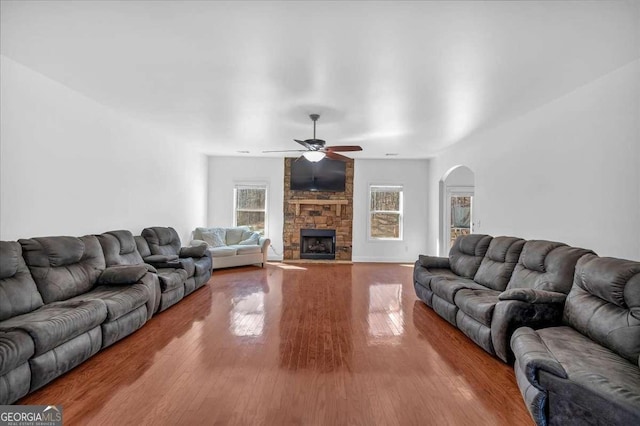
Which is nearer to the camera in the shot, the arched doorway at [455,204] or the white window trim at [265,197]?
the arched doorway at [455,204]

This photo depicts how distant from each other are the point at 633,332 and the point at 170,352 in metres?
3.63

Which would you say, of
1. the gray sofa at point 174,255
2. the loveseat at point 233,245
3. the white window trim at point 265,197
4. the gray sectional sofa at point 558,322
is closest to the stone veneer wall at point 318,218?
the white window trim at point 265,197

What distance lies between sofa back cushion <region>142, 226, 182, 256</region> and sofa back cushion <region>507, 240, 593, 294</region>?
510cm

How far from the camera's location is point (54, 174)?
383 centimetres

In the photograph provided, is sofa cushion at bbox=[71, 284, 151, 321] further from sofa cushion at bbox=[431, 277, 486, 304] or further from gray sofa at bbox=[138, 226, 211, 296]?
sofa cushion at bbox=[431, 277, 486, 304]

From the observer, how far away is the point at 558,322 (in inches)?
113

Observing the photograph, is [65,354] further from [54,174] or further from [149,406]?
[54,174]

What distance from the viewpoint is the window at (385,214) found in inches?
359

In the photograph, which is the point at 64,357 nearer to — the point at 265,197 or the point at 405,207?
the point at 265,197

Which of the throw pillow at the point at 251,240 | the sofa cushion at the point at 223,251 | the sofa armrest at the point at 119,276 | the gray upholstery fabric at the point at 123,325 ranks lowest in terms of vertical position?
the gray upholstery fabric at the point at 123,325

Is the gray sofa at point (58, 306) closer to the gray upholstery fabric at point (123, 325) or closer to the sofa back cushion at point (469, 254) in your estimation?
the gray upholstery fabric at point (123, 325)

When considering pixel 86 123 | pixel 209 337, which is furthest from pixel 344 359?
pixel 86 123

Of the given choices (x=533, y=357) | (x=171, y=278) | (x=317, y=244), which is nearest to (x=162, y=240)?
(x=171, y=278)

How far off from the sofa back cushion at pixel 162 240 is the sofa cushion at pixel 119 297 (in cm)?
174
